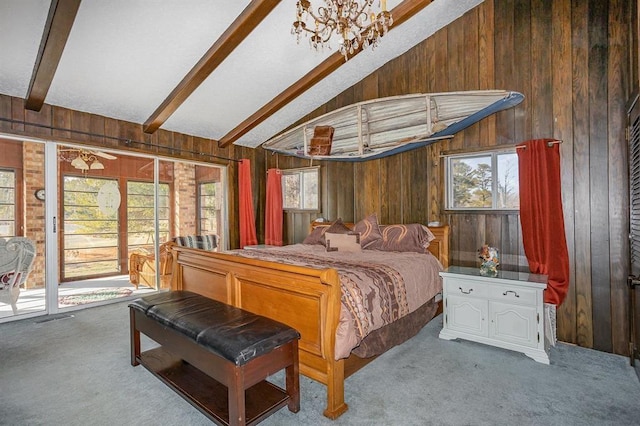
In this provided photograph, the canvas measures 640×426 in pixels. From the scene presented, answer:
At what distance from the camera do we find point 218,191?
5.79m

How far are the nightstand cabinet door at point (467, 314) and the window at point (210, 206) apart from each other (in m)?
4.15

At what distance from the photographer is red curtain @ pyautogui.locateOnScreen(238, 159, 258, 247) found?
18.5 ft

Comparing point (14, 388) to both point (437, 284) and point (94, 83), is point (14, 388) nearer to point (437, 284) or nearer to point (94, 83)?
point (94, 83)

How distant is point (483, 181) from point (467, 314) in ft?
4.99

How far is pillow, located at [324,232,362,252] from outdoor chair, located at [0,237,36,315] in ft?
11.8

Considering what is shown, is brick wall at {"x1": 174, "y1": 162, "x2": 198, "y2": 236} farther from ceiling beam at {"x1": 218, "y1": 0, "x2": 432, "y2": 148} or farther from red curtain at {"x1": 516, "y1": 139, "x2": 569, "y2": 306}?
red curtain at {"x1": 516, "y1": 139, "x2": 569, "y2": 306}

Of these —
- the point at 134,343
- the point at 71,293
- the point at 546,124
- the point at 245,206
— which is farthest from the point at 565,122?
the point at 71,293

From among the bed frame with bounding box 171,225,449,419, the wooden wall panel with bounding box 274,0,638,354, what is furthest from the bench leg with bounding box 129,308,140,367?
the wooden wall panel with bounding box 274,0,638,354

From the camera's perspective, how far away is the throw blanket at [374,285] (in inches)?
83.7

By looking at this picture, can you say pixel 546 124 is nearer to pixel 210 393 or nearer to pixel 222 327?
pixel 222 327

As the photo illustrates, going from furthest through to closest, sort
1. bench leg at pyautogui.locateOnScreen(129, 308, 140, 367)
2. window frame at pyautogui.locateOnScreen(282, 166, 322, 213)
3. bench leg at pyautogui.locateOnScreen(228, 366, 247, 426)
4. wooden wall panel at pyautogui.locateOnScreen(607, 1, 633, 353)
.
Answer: window frame at pyautogui.locateOnScreen(282, 166, 322, 213) < wooden wall panel at pyautogui.locateOnScreen(607, 1, 633, 353) < bench leg at pyautogui.locateOnScreen(129, 308, 140, 367) < bench leg at pyautogui.locateOnScreen(228, 366, 247, 426)

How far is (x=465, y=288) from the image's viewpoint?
3.02m

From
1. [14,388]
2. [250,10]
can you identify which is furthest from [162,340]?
[250,10]

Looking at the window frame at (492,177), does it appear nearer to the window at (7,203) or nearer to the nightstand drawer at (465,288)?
the nightstand drawer at (465,288)
